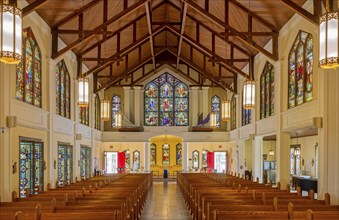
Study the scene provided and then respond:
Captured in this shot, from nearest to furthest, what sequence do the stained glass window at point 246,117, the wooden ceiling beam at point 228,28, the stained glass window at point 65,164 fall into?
the wooden ceiling beam at point 228,28 < the stained glass window at point 65,164 < the stained glass window at point 246,117

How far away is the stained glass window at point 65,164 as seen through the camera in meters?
18.6

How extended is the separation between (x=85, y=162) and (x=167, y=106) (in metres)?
10.8

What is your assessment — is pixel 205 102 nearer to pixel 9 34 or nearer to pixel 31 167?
pixel 31 167

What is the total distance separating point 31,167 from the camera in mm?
14656

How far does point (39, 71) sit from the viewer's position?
16.0 meters

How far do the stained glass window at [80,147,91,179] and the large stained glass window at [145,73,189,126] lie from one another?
28.1 ft

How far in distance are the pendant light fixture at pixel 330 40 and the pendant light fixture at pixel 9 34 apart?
4831 mm

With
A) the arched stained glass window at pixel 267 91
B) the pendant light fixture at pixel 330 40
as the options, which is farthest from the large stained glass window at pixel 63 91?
the pendant light fixture at pixel 330 40

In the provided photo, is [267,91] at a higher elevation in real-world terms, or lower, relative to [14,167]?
higher

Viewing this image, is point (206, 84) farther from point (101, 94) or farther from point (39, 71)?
point (39, 71)

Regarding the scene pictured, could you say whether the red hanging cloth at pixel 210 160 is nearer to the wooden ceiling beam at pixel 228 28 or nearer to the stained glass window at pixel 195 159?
the stained glass window at pixel 195 159

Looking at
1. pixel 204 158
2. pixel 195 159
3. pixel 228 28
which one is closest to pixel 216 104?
pixel 204 158

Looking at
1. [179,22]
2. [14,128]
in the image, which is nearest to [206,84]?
[179,22]

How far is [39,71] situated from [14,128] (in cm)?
369
